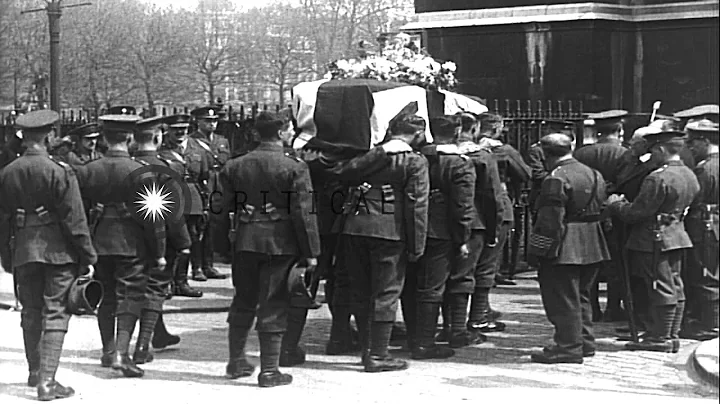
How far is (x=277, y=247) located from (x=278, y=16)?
9.71m

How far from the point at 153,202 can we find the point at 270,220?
0.93 meters

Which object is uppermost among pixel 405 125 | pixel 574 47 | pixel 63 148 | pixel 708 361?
pixel 574 47

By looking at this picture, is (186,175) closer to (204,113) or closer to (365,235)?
(204,113)

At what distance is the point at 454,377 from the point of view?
7934 mm

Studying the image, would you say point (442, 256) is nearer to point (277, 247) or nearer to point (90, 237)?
point (277, 247)

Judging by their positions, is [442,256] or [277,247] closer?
[277,247]

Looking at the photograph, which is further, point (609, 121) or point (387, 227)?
point (609, 121)

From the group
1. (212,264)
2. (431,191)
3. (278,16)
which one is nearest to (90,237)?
(431,191)

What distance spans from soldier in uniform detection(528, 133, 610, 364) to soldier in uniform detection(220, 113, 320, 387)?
1.78 m

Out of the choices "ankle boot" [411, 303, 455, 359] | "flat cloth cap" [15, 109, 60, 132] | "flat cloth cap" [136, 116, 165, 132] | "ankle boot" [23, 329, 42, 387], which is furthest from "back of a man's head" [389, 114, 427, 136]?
"ankle boot" [23, 329, 42, 387]

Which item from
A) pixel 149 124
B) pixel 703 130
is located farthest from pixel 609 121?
pixel 149 124

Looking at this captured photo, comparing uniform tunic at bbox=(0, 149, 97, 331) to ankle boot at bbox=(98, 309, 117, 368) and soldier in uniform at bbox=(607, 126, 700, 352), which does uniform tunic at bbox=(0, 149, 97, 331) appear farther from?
soldier in uniform at bbox=(607, 126, 700, 352)

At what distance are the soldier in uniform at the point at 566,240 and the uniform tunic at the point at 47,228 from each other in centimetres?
322

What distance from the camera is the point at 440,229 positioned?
853 cm
